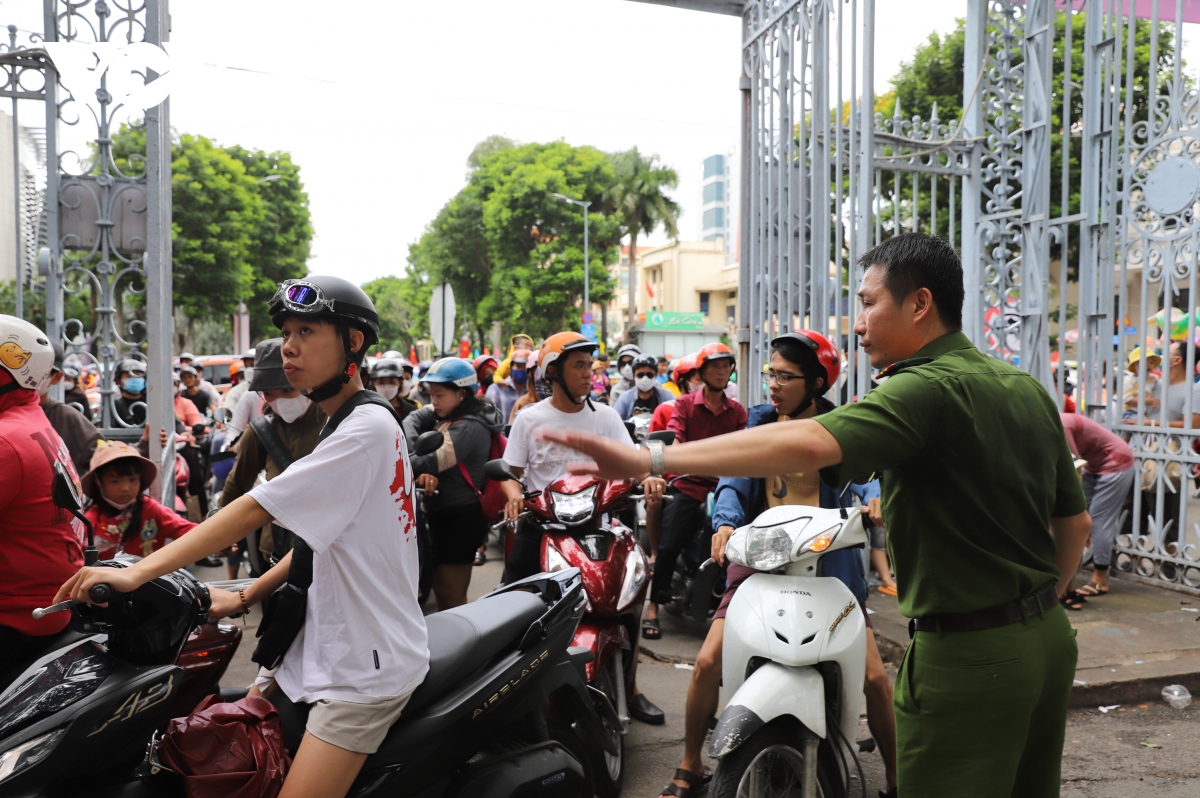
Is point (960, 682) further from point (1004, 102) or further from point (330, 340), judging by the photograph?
point (1004, 102)

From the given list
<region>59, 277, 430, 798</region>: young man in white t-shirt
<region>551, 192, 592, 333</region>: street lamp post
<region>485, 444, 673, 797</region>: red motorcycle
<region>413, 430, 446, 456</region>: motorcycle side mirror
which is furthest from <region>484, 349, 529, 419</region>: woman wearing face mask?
<region>551, 192, 592, 333</region>: street lamp post

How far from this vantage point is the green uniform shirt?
201 cm

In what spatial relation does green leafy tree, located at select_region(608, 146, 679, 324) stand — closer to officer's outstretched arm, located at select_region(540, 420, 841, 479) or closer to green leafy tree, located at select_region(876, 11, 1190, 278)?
green leafy tree, located at select_region(876, 11, 1190, 278)

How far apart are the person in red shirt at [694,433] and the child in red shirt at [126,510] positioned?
3013 millimetres

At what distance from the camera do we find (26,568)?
278cm

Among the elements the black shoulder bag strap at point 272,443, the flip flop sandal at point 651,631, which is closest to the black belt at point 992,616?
the black shoulder bag strap at point 272,443

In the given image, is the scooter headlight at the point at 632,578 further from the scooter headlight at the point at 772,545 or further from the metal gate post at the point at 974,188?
the metal gate post at the point at 974,188

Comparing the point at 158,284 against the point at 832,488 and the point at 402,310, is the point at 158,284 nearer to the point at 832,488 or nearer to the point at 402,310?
the point at 832,488

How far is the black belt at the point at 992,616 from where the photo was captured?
2143mm

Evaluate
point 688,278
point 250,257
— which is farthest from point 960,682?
point 688,278

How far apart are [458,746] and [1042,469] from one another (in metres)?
1.64

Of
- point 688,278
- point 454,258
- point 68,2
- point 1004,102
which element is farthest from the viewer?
point 688,278

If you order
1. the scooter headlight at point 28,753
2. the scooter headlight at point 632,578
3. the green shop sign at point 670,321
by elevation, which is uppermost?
the green shop sign at point 670,321

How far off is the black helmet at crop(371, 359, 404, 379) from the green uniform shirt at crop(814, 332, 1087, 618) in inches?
216
